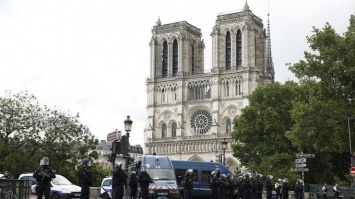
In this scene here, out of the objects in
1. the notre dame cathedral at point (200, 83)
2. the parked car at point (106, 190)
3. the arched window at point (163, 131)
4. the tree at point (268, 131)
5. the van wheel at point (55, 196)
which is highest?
the notre dame cathedral at point (200, 83)

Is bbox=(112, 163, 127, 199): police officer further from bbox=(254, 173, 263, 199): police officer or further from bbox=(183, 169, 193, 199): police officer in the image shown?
bbox=(254, 173, 263, 199): police officer

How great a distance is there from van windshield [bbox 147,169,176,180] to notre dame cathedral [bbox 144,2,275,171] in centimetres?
5984

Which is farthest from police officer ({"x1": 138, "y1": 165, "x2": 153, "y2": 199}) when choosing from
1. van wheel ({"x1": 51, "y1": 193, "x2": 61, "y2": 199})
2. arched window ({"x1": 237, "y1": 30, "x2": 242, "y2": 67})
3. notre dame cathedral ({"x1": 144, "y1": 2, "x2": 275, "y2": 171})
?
arched window ({"x1": 237, "y1": 30, "x2": 242, "y2": 67})

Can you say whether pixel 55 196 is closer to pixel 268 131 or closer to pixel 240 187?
pixel 240 187

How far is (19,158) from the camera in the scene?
4319 cm

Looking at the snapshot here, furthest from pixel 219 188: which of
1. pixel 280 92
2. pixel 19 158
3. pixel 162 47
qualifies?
pixel 162 47

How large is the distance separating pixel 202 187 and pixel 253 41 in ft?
195

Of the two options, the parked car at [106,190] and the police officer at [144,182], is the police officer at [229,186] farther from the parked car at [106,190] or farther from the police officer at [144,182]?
the police officer at [144,182]

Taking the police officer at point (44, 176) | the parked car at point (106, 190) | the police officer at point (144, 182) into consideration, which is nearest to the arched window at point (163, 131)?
the parked car at point (106, 190)

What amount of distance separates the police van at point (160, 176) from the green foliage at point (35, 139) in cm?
1754

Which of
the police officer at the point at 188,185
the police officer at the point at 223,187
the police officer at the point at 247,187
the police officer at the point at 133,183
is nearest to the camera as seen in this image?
the police officer at the point at 133,183

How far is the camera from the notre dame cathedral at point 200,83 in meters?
90.1

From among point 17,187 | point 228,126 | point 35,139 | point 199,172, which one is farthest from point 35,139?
point 228,126

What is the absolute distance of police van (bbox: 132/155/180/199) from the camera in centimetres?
2569
